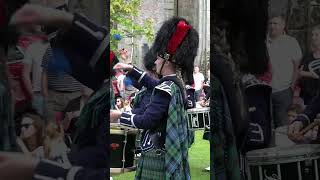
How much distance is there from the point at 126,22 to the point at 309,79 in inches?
762

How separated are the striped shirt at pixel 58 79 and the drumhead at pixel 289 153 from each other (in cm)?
113

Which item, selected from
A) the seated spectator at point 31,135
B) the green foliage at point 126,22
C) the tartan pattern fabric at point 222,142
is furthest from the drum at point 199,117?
the green foliage at point 126,22

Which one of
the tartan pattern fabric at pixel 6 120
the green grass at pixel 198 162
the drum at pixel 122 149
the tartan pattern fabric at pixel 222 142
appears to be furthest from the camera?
the green grass at pixel 198 162

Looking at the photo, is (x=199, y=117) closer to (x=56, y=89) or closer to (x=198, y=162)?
(x=198, y=162)

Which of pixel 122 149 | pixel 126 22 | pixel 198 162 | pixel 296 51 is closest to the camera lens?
pixel 296 51

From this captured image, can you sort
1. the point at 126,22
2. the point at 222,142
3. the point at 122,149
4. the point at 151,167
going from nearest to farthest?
the point at 222,142, the point at 151,167, the point at 122,149, the point at 126,22

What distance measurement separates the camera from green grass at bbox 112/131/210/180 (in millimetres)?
9008

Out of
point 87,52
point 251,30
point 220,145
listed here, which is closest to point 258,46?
Answer: point 251,30

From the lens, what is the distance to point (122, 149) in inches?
297

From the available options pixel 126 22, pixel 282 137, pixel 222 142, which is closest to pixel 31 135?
pixel 222 142

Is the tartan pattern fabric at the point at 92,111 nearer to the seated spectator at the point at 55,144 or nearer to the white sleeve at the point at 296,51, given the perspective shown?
the seated spectator at the point at 55,144

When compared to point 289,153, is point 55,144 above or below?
above

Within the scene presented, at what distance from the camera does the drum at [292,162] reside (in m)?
3.23

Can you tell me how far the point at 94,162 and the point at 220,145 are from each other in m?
0.77
